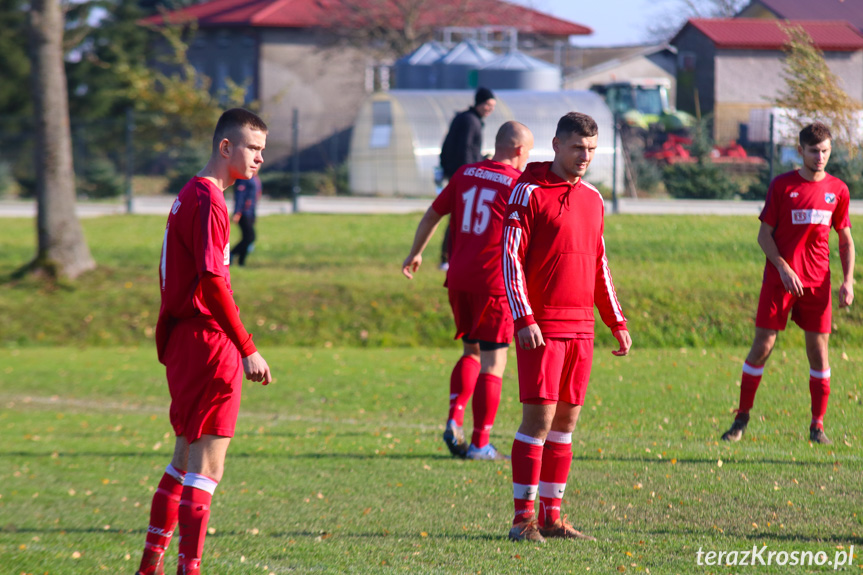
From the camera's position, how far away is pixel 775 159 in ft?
55.1

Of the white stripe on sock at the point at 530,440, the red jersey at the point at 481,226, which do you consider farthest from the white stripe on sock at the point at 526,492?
the red jersey at the point at 481,226

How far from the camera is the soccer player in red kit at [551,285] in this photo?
4.82 m

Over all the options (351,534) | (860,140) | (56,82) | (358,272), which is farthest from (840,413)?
(56,82)

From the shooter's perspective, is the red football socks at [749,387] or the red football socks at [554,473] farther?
the red football socks at [749,387]

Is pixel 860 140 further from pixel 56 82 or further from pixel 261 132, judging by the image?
pixel 56 82

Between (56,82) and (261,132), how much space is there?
46.2ft

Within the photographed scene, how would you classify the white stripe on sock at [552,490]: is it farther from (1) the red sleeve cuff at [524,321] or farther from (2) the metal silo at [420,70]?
(2) the metal silo at [420,70]

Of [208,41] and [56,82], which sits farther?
[208,41]

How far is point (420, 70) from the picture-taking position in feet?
123

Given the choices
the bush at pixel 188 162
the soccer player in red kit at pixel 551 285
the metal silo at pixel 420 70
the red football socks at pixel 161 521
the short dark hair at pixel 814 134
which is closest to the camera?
the red football socks at pixel 161 521

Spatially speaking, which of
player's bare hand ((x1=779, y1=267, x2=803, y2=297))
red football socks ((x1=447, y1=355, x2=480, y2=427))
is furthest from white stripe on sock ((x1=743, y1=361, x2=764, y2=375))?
red football socks ((x1=447, y1=355, x2=480, y2=427))

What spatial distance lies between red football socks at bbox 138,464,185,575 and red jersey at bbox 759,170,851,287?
479 cm

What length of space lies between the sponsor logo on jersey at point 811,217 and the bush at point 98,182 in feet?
100

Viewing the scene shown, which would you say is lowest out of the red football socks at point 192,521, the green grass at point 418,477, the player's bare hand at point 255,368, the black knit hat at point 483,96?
the green grass at point 418,477
